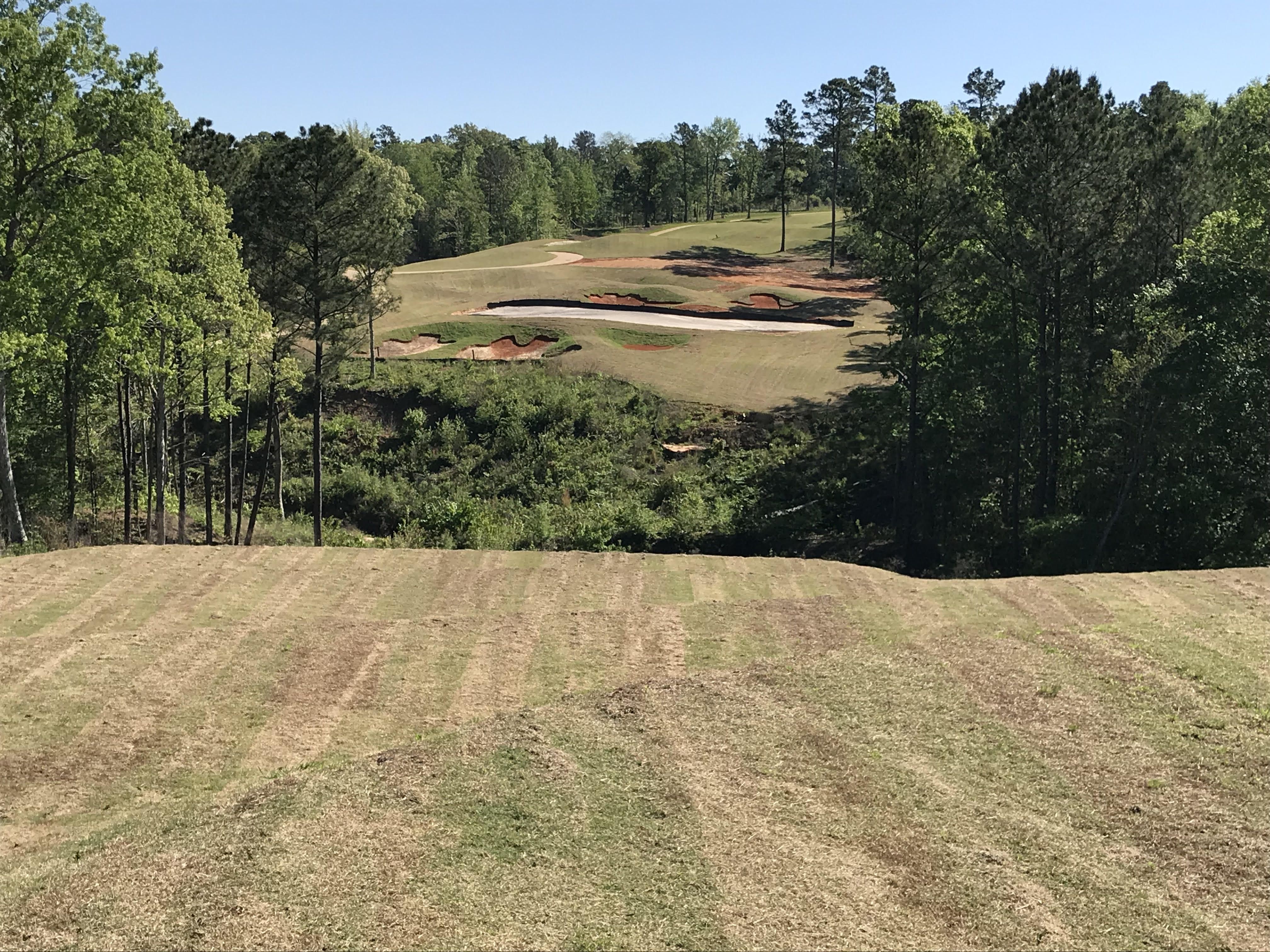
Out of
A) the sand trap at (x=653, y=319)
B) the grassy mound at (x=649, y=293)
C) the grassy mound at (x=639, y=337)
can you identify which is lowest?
the grassy mound at (x=639, y=337)

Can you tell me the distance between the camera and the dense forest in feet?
80.3

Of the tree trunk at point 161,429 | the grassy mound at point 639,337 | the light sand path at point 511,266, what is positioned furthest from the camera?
the light sand path at point 511,266

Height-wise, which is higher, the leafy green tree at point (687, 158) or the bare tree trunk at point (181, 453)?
the leafy green tree at point (687, 158)

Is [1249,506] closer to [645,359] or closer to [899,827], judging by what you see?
[899,827]

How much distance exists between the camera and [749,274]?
7944 cm

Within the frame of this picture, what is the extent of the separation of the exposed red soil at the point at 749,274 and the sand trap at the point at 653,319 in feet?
30.4

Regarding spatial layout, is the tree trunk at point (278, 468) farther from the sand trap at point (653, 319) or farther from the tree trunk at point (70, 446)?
the sand trap at point (653, 319)

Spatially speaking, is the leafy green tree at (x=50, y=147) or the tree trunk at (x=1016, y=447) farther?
the tree trunk at (x=1016, y=447)

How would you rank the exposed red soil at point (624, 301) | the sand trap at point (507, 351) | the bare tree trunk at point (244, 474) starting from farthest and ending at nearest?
the exposed red soil at point (624, 301) → the sand trap at point (507, 351) → the bare tree trunk at point (244, 474)

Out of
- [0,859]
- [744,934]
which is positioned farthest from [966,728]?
[0,859]

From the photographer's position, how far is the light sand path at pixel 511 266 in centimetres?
7894

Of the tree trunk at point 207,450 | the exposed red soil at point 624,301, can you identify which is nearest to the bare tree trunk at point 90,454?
the tree trunk at point 207,450

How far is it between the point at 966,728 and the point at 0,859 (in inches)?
501

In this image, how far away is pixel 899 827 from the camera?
38.4 ft
